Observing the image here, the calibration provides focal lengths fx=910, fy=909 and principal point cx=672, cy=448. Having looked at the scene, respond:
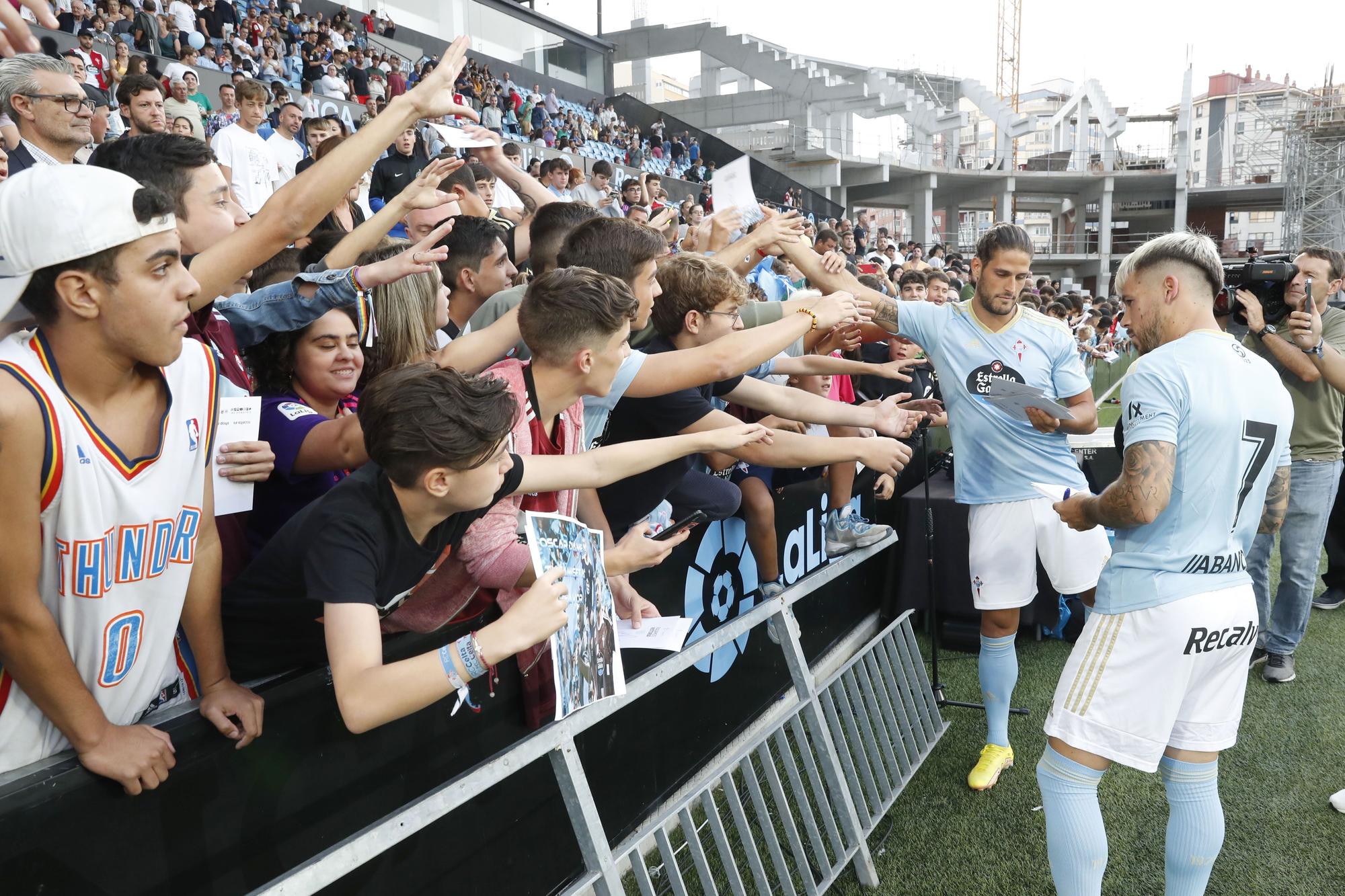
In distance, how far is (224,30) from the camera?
49.2 ft

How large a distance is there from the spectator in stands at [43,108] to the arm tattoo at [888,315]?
11.9ft

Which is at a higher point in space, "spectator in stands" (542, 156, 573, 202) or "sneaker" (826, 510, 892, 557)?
"spectator in stands" (542, 156, 573, 202)

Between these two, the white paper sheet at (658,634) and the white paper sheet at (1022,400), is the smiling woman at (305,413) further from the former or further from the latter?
the white paper sheet at (1022,400)

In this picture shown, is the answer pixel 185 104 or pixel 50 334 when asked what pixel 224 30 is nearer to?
pixel 185 104

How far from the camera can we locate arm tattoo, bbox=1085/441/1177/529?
2551 mm

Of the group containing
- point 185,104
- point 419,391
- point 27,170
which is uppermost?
point 185,104

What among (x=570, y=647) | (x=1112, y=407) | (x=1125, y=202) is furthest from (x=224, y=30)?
(x=1125, y=202)

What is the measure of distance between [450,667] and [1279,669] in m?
5.28

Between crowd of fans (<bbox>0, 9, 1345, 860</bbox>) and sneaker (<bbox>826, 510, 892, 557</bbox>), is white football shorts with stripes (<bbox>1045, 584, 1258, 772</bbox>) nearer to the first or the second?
crowd of fans (<bbox>0, 9, 1345, 860</bbox>)

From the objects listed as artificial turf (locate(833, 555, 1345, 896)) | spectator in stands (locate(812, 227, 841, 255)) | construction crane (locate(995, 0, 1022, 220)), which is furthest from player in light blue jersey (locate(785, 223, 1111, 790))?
construction crane (locate(995, 0, 1022, 220))

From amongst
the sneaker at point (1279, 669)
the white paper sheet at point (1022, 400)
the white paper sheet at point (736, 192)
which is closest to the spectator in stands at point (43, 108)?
the white paper sheet at point (736, 192)

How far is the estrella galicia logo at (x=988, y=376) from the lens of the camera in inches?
167

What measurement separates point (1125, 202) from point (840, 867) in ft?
189

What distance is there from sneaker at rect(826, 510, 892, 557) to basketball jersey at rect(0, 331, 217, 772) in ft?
11.1
